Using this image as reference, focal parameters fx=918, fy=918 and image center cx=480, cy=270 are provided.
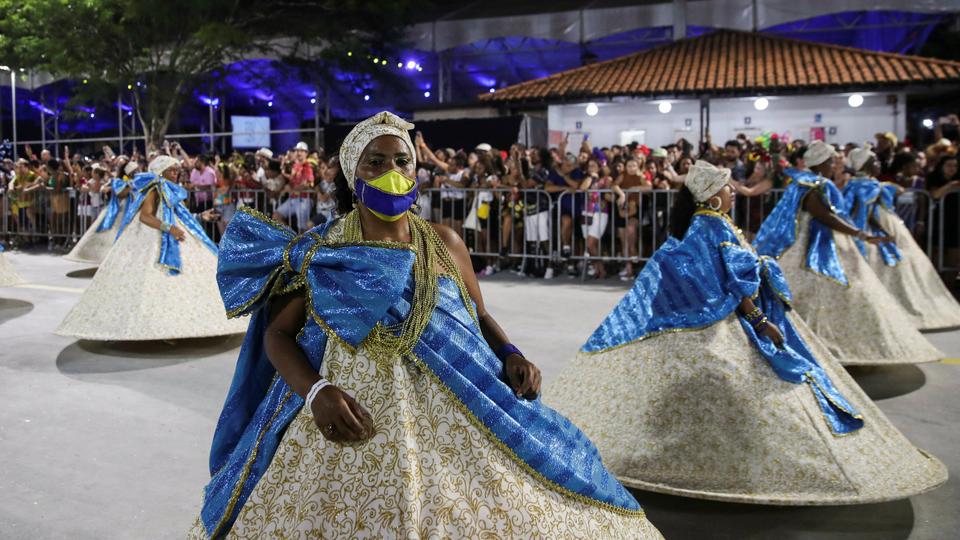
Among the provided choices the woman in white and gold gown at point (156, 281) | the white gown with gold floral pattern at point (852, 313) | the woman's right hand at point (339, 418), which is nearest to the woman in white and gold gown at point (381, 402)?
the woman's right hand at point (339, 418)

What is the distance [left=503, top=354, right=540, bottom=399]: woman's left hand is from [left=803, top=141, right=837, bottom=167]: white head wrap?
456 cm

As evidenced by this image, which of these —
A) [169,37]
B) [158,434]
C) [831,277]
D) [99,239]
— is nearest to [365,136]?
[158,434]

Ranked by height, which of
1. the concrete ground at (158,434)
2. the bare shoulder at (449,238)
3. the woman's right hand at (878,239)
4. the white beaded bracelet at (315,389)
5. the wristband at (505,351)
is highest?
the bare shoulder at (449,238)

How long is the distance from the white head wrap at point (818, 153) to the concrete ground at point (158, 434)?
150 centimetres

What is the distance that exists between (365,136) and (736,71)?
50.1 feet

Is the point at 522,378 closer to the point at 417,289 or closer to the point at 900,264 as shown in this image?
the point at 417,289

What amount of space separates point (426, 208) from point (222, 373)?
6152mm

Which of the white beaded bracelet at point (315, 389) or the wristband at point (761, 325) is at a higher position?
the white beaded bracelet at point (315, 389)

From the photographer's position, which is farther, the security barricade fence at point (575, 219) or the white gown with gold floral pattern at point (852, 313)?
the security barricade fence at point (575, 219)

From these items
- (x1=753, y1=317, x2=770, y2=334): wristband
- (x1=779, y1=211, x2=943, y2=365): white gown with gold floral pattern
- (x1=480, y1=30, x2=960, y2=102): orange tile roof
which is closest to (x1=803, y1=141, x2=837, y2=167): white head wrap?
(x1=779, y1=211, x2=943, y2=365): white gown with gold floral pattern

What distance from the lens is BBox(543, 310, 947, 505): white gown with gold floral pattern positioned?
367 centimetres

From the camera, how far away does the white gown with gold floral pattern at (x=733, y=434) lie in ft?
12.0

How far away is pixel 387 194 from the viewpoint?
244 cm

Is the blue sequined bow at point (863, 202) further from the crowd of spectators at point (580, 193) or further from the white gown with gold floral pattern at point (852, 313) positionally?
the crowd of spectators at point (580, 193)
